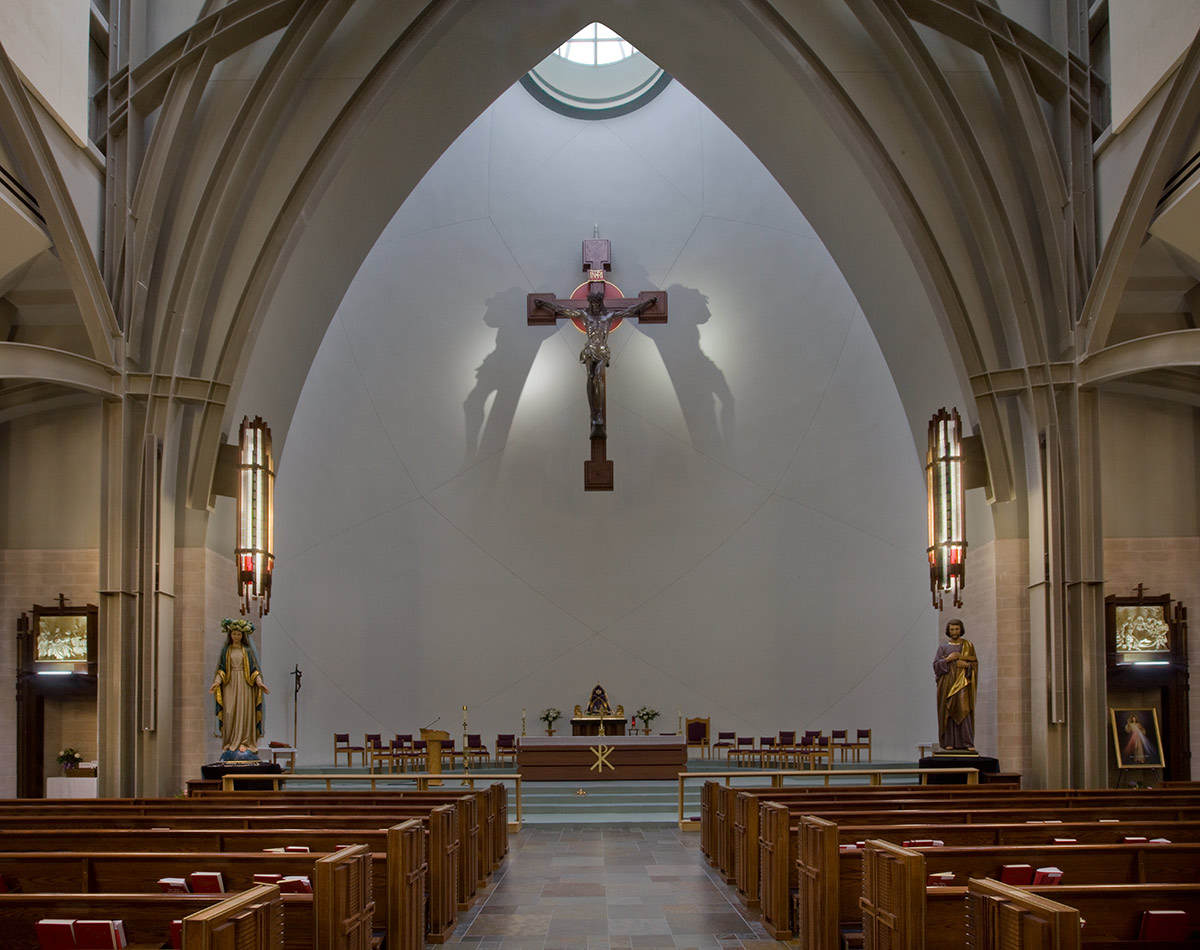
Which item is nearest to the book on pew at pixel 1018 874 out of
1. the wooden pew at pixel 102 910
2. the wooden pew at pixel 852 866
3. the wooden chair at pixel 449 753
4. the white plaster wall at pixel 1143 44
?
the wooden pew at pixel 852 866

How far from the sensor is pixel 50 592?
13.9 metres

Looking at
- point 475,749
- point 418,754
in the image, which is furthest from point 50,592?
point 475,749

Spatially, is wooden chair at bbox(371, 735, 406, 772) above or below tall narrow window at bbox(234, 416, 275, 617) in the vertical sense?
below

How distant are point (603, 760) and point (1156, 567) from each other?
718 cm

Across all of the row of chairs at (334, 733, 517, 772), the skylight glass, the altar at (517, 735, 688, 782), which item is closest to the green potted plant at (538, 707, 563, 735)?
the row of chairs at (334, 733, 517, 772)

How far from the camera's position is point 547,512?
824 inches

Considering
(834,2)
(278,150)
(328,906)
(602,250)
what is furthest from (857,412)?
(328,906)

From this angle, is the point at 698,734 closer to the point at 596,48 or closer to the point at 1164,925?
the point at 596,48

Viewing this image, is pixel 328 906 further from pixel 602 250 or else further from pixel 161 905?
pixel 602 250

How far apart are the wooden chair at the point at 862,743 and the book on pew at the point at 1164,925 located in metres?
13.9

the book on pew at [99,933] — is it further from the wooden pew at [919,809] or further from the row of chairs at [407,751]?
the row of chairs at [407,751]

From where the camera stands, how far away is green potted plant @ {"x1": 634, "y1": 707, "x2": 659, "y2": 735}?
1983 centimetres

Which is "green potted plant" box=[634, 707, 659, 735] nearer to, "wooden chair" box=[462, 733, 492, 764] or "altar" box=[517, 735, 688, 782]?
"wooden chair" box=[462, 733, 492, 764]

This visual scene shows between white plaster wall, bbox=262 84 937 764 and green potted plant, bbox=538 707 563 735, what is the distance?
15cm
